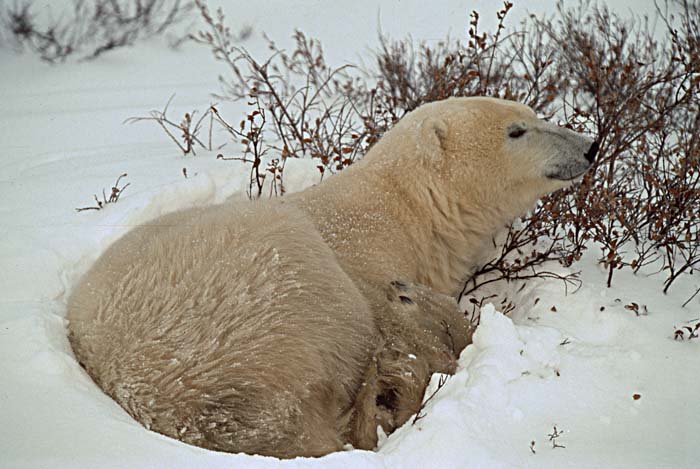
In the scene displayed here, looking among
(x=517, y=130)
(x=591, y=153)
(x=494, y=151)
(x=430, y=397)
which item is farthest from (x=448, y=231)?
(x=430, y=397)

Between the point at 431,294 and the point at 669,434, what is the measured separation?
109 centimetres

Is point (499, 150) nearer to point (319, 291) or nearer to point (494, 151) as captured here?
point (494, 151)

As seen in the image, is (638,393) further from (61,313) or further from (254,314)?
(61,313)

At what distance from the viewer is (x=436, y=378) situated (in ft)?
8.05

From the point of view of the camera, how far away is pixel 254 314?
2.32m

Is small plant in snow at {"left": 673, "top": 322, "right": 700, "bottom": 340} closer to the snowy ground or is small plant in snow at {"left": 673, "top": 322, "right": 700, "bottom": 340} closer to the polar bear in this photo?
the snowy ground

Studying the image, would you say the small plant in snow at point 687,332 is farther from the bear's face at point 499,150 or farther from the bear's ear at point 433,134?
the bear's ear at point 433,134

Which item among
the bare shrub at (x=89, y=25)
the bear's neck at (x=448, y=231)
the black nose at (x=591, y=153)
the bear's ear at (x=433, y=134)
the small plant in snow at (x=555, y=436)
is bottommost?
the small plant in snow at (x=555, y=436)

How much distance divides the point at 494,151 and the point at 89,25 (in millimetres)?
7204

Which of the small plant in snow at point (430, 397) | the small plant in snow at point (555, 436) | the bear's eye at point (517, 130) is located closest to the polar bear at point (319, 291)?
the bear's eye at point (517, 130)

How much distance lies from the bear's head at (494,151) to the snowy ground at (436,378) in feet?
1.82

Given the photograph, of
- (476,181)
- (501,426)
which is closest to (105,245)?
(476,181)

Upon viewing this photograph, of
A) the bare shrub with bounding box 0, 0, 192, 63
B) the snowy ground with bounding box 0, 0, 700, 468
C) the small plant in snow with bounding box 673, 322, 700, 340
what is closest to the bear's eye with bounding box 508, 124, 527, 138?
the snowy ground with bounding box 0, 0, 700, 468

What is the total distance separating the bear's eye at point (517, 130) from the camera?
336 centimetres
